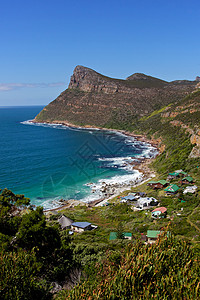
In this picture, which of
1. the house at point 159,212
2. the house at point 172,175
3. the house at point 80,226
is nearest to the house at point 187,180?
the house at point 172,175

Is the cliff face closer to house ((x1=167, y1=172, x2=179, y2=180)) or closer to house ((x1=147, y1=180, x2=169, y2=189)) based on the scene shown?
house ((x1=167, y1=172, x2=179, y2=180))

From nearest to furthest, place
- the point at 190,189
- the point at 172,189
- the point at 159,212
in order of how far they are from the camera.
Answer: the point at 159,212 < the point at 190,189 < the point at 172,189

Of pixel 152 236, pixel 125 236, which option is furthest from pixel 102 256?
pixel 125 236

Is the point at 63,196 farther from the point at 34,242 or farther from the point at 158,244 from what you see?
the point at 158,244

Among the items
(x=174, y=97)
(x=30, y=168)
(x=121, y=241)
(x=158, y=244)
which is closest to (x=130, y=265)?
(x=158, y=244)

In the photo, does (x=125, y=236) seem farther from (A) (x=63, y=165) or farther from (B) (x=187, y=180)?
(A) (x=63, y=165)

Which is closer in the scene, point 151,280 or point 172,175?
point 151,280

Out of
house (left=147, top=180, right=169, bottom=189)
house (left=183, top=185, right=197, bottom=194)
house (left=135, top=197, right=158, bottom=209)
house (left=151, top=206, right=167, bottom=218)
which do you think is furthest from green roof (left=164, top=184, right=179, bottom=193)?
house (left=151, top=206, right=167, bottom=218)
